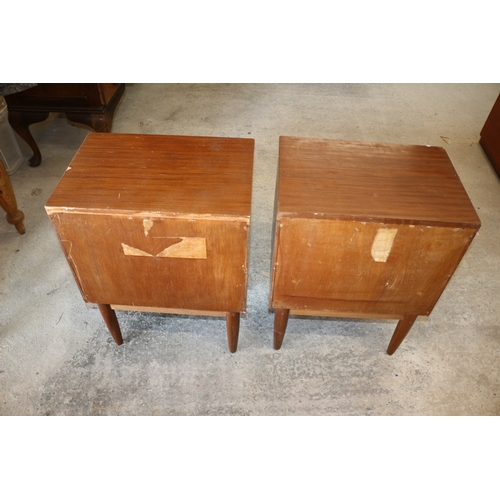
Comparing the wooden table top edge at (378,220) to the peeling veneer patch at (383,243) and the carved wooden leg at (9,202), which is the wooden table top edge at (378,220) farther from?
the carved wooden leg at (9,202)

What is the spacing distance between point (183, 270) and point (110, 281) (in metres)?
0.21

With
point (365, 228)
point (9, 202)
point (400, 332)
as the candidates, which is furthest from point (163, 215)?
point (9, 202)

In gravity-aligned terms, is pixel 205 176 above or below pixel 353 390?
above

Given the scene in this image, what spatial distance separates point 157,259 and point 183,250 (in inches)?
3.1

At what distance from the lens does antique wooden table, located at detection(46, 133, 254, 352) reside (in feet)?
3.35

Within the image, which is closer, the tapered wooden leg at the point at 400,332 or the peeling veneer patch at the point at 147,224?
the peeling veneer patch at the point at 147,224

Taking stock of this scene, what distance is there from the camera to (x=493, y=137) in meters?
2.30

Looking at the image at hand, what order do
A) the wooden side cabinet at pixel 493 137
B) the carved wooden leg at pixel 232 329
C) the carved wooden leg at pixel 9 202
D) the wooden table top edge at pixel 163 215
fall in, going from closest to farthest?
the wooden table top edge at pixel 163 215 → the carved wooden leg at pixel 232 329 → the carved wooden leg at pixel 9 202 → the wooden side cabinet at pixel 493 137

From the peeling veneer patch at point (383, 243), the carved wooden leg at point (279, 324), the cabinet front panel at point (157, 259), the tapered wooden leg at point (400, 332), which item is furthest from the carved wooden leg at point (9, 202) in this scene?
the tapered wooden leg at point (400, 332)

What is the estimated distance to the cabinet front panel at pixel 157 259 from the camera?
1025 mm

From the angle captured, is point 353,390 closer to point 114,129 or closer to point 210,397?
point 210,397

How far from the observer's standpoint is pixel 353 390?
1354mm

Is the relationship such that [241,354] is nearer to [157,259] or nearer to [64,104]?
[157,259]

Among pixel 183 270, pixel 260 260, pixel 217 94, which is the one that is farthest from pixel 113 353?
pixel 217 94
